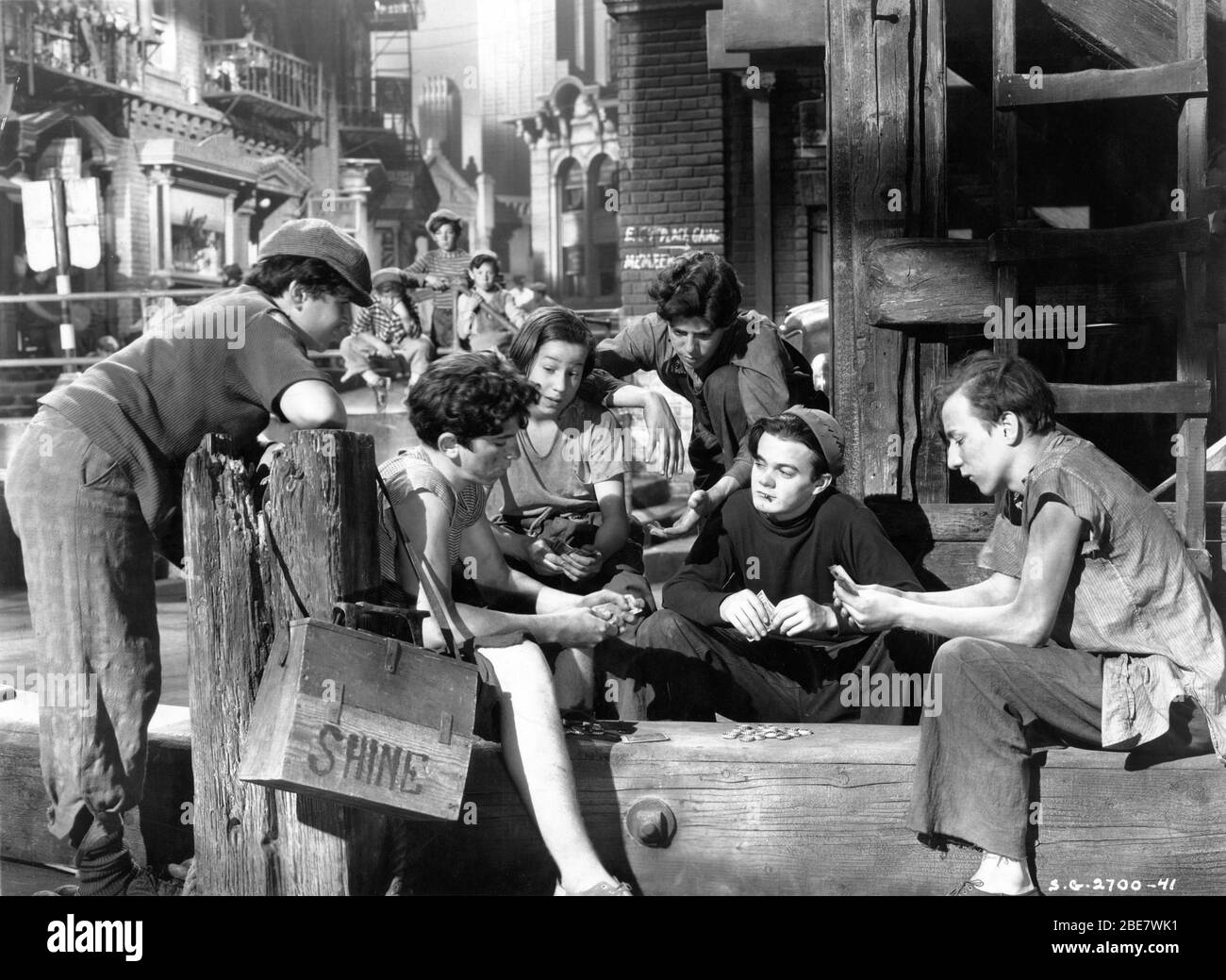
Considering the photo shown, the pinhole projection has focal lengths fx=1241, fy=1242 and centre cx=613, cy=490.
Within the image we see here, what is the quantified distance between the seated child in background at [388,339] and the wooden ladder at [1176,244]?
31.7 feet

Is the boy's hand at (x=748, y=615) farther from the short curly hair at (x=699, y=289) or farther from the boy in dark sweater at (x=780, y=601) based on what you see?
the short curly hair at (x=699, y=289)

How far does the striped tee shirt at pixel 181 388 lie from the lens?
117 inches

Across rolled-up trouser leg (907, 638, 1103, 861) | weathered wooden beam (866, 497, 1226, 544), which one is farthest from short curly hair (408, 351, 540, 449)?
weathered wooden beam (866, 497, 1226, 544)

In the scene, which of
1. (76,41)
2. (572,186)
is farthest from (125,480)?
(572,186)

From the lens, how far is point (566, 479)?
3.92 metres

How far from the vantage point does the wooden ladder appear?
354 centimetres

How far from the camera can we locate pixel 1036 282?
3697mm

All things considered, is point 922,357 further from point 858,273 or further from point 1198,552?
point 1198,552

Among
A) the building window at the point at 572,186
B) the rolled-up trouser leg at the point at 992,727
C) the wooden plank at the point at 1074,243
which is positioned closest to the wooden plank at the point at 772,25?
the wooden plank at the point at 1074,243

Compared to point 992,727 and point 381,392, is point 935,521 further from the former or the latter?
point 381,392

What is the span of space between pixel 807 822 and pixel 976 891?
1.32 feet

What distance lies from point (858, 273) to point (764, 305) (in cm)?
713
